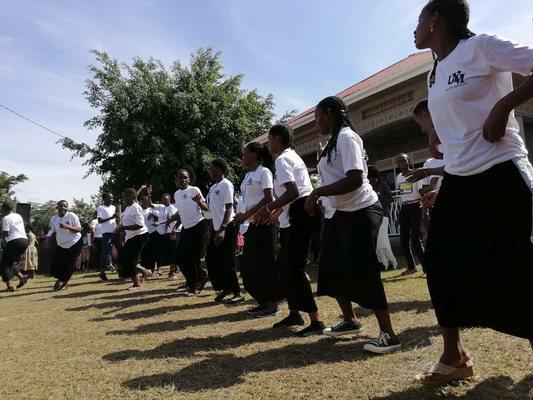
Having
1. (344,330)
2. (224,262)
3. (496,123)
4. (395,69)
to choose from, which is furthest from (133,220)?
(395,69)

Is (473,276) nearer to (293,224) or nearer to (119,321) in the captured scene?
(293,224)

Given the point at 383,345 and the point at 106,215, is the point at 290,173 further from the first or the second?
the point at 106,215

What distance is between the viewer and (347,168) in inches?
132

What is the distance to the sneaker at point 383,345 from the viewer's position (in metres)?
3.22

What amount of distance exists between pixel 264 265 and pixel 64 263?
6.26 m

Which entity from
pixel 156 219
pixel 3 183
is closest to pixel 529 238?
pixel 156 219

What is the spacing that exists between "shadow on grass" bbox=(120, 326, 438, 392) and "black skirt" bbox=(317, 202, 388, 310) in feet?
1.31

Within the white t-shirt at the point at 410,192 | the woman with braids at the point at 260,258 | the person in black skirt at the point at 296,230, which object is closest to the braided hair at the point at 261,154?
the woman with braids at the point at 260,258

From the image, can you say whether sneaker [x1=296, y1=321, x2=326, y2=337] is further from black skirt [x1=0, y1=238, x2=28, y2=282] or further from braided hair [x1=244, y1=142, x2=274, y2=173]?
black skirt [x1=0, y1=238, x2=28, y2=282]

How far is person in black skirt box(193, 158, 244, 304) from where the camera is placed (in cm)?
632

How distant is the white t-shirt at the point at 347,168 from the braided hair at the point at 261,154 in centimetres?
164

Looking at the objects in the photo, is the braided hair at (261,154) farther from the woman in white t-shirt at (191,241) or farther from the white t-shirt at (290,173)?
the woman in white t-shirt at (191,241)

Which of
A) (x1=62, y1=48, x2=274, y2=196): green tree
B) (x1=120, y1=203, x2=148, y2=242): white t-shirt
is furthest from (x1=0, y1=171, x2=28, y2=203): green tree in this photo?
(x1=120, y1=203, x2=148, y2=242): white t-shirt

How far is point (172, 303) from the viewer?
6602 mm
